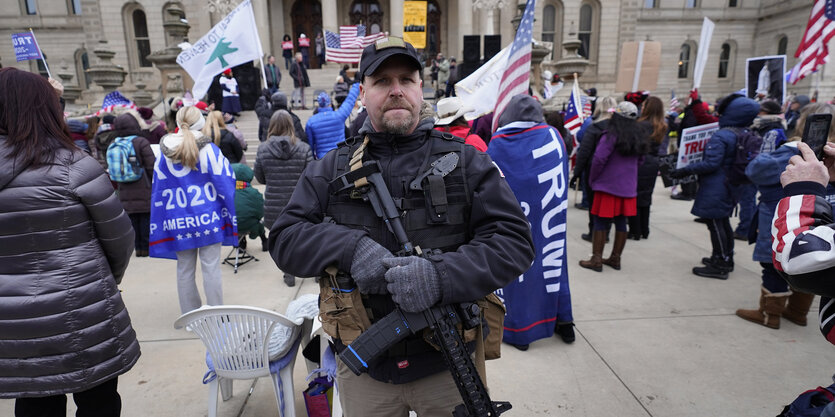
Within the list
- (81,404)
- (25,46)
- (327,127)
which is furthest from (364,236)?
(25,46)

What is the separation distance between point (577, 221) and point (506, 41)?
17.0 meters

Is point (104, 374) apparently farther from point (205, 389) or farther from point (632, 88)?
point (632, 88)

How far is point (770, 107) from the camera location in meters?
5.86

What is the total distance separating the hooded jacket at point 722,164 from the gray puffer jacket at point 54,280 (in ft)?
19.1

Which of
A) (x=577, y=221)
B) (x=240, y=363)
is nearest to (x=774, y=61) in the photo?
(x=577, y=221)

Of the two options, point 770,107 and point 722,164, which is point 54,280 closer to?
point 722,164

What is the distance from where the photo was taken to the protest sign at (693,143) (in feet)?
19.6

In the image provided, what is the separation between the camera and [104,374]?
2.18m

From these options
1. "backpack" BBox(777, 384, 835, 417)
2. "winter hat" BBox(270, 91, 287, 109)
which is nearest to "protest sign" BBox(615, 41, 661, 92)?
"winter hat" BBox(270, 91, 287, 109)

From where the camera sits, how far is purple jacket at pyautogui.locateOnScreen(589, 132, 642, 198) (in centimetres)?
521

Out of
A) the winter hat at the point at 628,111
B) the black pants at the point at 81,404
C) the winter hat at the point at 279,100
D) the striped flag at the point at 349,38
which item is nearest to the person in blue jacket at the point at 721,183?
the winter hat at the point at 628,111

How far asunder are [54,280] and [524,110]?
3191 millimetres

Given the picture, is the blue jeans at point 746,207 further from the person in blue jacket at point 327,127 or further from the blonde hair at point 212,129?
the blonde hair at point 212,129

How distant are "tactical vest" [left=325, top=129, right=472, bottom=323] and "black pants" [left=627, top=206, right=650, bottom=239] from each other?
237 inches
